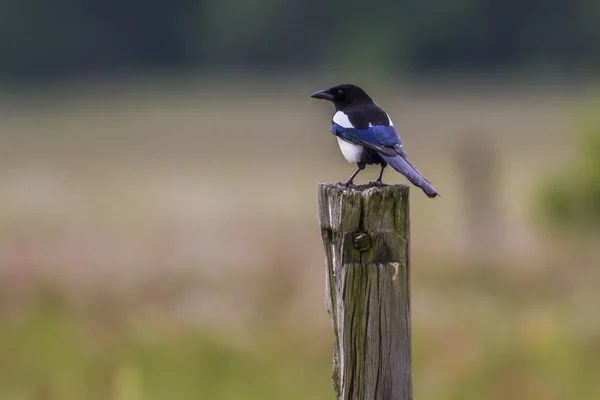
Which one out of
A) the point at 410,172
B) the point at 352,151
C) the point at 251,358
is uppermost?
the point at 352,151

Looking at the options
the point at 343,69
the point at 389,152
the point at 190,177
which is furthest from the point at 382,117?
the point at 343,69

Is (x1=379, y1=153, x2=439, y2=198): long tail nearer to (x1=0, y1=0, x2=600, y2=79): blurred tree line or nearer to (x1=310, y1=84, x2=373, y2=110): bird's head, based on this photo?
(x1=310, y1=84, x2=373, y2=110): bird's head

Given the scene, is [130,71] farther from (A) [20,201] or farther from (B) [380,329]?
(B) [380,329]

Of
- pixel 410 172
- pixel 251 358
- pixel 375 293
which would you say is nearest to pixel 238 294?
pixel 251 358

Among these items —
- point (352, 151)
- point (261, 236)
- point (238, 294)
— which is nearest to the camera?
point (352, 151)

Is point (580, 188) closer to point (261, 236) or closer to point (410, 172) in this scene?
point (261, 236)

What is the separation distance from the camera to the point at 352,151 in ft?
20.1

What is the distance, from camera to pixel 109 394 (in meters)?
7.58

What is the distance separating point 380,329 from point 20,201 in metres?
19.4

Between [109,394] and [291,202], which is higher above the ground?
[291,202]

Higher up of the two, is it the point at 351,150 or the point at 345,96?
the point at 345,96

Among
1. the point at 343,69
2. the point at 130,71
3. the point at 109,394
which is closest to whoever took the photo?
the point at 109,394

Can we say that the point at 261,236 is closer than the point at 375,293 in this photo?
No

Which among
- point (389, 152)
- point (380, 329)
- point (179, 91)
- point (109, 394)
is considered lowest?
point (109, 394)
